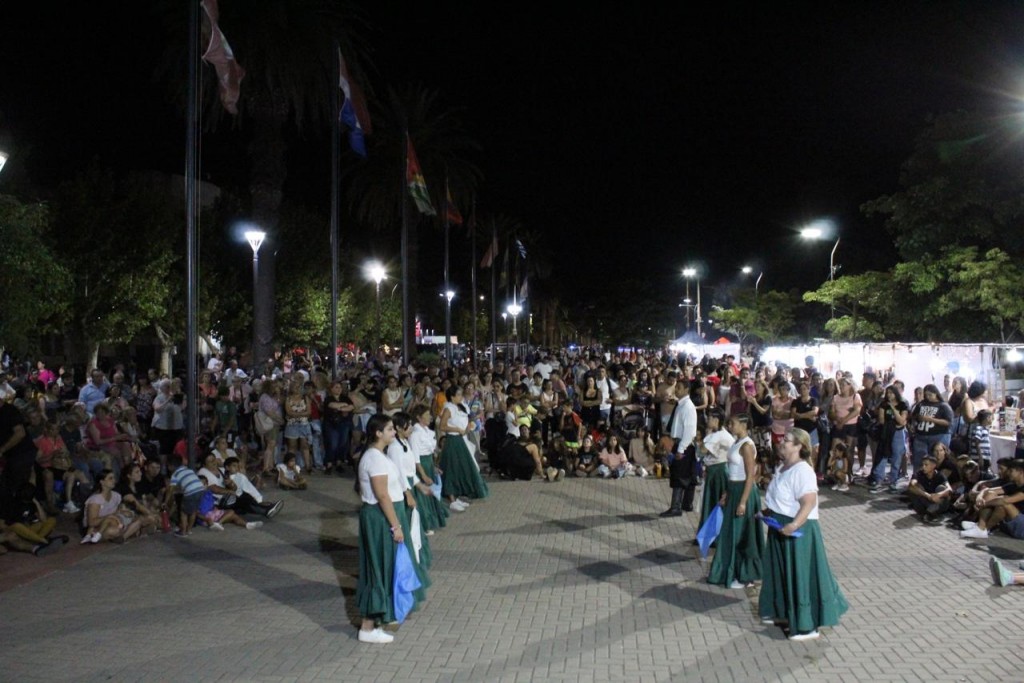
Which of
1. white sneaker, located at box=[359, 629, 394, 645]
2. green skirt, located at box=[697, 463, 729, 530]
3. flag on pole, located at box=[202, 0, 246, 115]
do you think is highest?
flag on pole, located at box=[202, 0, 246, 115]

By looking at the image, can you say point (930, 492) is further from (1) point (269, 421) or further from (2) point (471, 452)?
(1) point (269, 421)

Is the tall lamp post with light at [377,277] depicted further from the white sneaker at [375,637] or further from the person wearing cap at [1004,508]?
the white sneaker at [375,637]

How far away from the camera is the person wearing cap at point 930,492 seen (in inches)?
439

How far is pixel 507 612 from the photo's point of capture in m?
7.35

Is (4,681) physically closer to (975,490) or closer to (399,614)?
(399,614)

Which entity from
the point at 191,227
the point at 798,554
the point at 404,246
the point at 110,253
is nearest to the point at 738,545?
the point at 798,554

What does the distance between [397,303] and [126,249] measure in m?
35.4

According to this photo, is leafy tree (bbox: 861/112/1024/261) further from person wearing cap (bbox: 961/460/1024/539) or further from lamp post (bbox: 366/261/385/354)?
lamp post (bbox: 366/261/385/354)

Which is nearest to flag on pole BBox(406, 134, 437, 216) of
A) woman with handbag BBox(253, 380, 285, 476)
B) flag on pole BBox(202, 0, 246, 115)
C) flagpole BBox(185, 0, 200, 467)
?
woman with handbag BBox(253, 380, 285, 476)

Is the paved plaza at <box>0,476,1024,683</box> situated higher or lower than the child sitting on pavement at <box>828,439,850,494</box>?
lower

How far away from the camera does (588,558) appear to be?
9.28m

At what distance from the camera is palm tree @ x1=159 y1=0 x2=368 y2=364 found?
1941 cm

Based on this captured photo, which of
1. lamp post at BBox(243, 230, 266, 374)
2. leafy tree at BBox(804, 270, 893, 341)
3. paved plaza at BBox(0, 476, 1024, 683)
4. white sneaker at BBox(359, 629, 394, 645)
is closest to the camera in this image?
paved plaza at BBox(0, 476, 1024, 683)

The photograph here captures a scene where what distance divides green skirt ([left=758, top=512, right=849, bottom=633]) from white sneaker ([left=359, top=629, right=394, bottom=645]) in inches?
123
